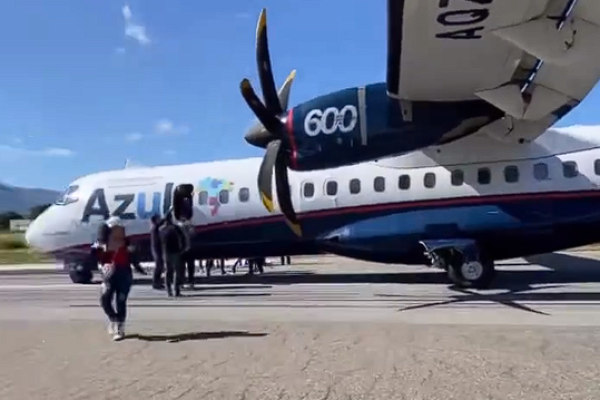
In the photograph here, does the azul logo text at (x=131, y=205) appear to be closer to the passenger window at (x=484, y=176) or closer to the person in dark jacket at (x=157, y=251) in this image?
the person in dark jacket at (x=157, y=251)

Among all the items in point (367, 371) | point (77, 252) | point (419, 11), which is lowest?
point (367, 371)

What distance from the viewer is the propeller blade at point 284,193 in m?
14.9

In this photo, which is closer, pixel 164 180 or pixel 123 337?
pixel 123 337

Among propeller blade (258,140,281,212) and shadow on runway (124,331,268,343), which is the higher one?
propeller blade (258,140,281,212)

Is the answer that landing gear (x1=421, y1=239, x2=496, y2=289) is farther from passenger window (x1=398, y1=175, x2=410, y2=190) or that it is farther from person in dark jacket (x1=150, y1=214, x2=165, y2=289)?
person in dark jacket (x1=150, y1=214, x2=165, y2=289)

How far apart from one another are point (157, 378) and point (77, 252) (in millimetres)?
13659

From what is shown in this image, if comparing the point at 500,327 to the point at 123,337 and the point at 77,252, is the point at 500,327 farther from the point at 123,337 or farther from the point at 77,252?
the point at 77,252

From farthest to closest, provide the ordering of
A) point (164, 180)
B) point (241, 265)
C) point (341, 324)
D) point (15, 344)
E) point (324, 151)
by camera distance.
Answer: point (241, 265) < point (164, 180) < point (324, 151) < point (341, 324) < point (15, 344)

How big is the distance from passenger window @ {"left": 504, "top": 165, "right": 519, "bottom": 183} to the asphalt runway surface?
2451 mm

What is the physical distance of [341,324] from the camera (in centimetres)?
968

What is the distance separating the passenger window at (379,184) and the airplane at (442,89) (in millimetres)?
2075

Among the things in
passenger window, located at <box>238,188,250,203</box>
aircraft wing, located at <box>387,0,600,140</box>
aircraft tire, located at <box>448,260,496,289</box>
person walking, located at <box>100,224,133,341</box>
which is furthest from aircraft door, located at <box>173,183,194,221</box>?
person walking, located at <box>100,224,133,341</box>

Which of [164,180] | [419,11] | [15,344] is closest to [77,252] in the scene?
[164,180]

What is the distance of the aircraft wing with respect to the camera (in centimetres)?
936
